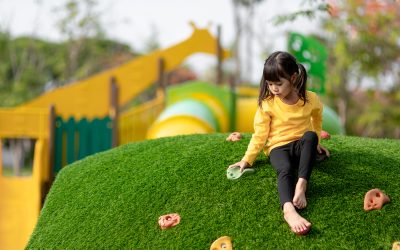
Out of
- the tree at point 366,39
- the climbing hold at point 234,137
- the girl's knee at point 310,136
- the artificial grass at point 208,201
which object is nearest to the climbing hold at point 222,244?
the artificial grass at point 208,201

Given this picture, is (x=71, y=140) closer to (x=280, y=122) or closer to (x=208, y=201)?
(x=208, y=201)

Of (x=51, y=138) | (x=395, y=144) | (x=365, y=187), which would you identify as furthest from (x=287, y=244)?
(x=51, y=138)

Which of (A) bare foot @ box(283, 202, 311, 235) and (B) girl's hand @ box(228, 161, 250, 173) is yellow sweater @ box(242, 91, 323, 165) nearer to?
(B) girl's hand @ box(228, 161, 250, 173)

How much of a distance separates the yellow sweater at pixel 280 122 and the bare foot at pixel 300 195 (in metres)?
0.36

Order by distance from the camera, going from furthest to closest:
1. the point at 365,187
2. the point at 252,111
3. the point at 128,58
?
the point at 128,58
the point at 252,111
the point at 365,187

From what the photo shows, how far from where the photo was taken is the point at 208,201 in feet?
13.6

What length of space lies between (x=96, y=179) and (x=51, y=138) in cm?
469

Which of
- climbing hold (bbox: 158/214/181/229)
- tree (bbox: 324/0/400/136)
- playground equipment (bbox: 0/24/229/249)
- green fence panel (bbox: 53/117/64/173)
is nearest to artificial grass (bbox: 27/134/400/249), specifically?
climbing hold (bbox: 158/214/181/229)

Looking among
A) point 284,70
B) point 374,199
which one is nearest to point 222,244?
point 374,199

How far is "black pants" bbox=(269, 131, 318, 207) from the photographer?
13.0ft

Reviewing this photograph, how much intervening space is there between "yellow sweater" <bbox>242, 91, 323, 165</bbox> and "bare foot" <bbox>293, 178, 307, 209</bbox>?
0.36 metres

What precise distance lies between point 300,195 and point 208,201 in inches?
25.0

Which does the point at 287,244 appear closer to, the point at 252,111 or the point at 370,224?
the point at 370,224

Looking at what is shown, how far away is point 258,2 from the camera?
93.1 feet
